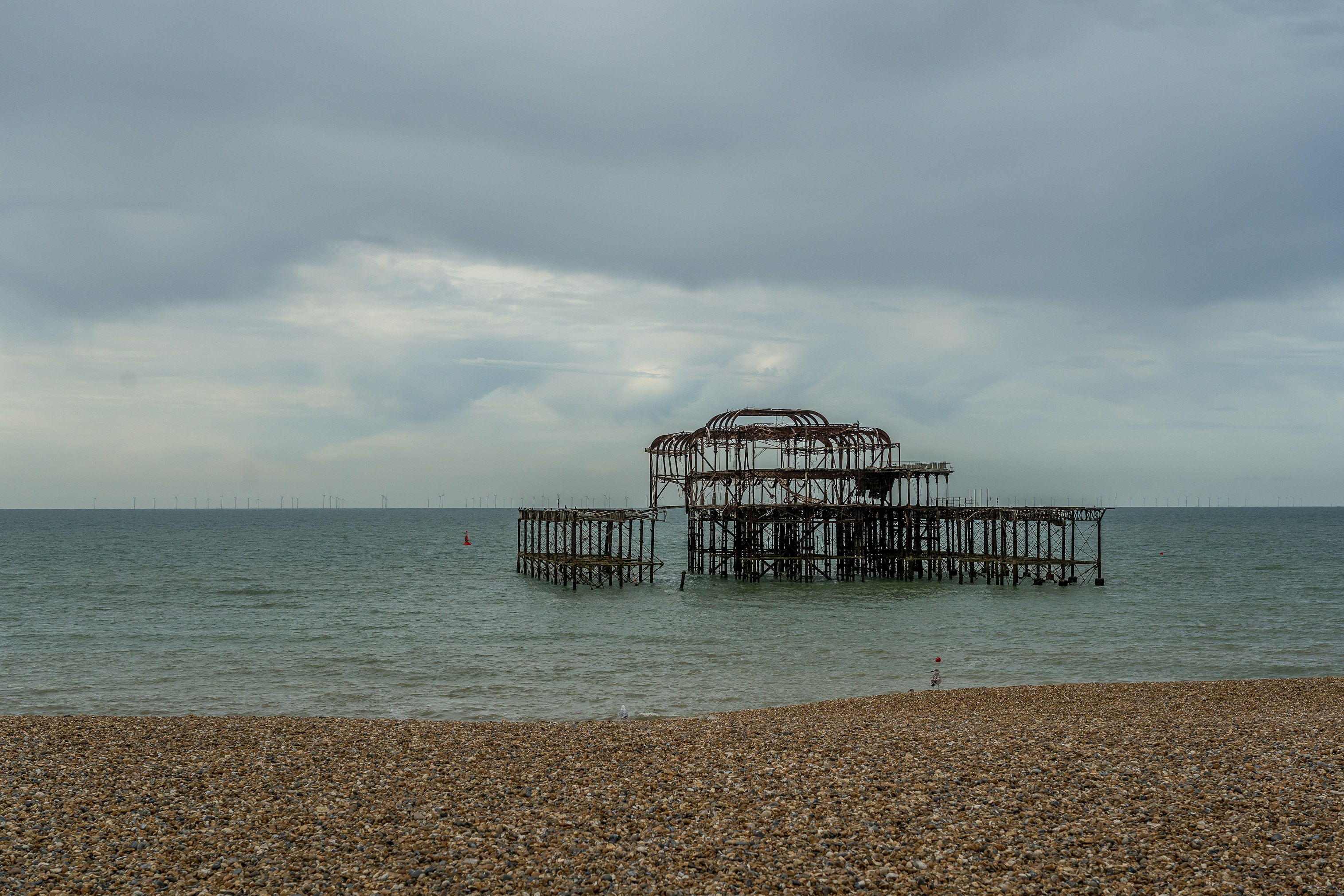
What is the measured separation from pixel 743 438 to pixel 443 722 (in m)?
33.5

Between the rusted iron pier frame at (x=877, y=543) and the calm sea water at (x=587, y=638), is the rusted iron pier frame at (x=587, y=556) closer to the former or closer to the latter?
the calm sea water at (x=587, y=638)

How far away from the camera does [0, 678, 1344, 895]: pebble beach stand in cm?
823

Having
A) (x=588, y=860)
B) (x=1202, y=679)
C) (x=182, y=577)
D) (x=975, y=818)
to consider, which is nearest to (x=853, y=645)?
(x=1202, y=679)

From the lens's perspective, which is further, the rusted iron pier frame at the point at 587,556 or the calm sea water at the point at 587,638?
the rusted iron pier frame at the point at 587,556

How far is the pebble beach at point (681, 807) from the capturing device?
324 inches

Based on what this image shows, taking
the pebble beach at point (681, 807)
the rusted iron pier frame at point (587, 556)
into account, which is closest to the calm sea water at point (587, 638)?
the rusted iron pier frame at point (587, 556)

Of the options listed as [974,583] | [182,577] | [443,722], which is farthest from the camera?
[182,577]

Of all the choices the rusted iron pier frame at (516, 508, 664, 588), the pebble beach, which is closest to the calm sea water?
the rusted iron pier frame at (516, 508, 664, 588)

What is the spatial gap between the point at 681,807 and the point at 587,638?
18578 millimetres

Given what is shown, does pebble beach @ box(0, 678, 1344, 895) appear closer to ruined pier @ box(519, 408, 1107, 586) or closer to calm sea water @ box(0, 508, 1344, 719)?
calm sea water @ box(0, 508, 1344, 719)

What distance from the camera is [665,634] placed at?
29.1m

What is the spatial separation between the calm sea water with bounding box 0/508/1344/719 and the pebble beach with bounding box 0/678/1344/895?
548 cm

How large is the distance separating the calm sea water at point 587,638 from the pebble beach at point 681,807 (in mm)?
5484

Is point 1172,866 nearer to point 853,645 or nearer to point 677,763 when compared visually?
point 677,763
